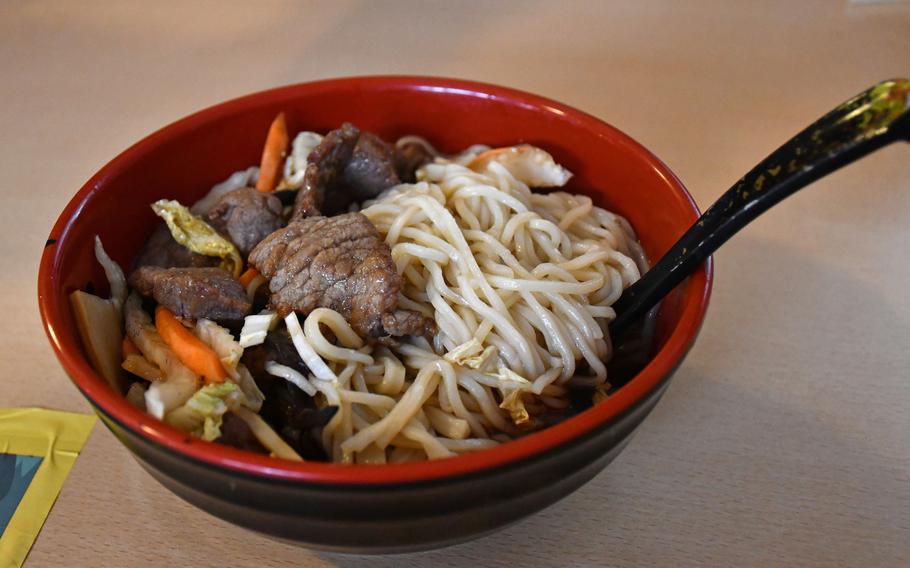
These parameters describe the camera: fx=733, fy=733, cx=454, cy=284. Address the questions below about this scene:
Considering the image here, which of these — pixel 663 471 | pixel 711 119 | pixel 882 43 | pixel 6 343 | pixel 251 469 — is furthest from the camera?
pixel 882 43

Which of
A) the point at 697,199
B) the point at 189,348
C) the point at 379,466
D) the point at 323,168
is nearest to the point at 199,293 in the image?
the point at 189,348

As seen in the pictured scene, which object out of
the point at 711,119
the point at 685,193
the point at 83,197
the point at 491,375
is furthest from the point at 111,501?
the point at 711,119

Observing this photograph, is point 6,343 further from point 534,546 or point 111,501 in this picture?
point 534,546

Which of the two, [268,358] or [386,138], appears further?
[386,138]

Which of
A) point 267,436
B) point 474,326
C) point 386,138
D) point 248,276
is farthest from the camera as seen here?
point 386,138

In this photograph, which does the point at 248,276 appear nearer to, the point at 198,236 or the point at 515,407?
the point at 198,236

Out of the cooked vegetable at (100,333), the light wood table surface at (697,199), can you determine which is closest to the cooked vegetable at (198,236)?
the cooked vegetable at (100,333)
